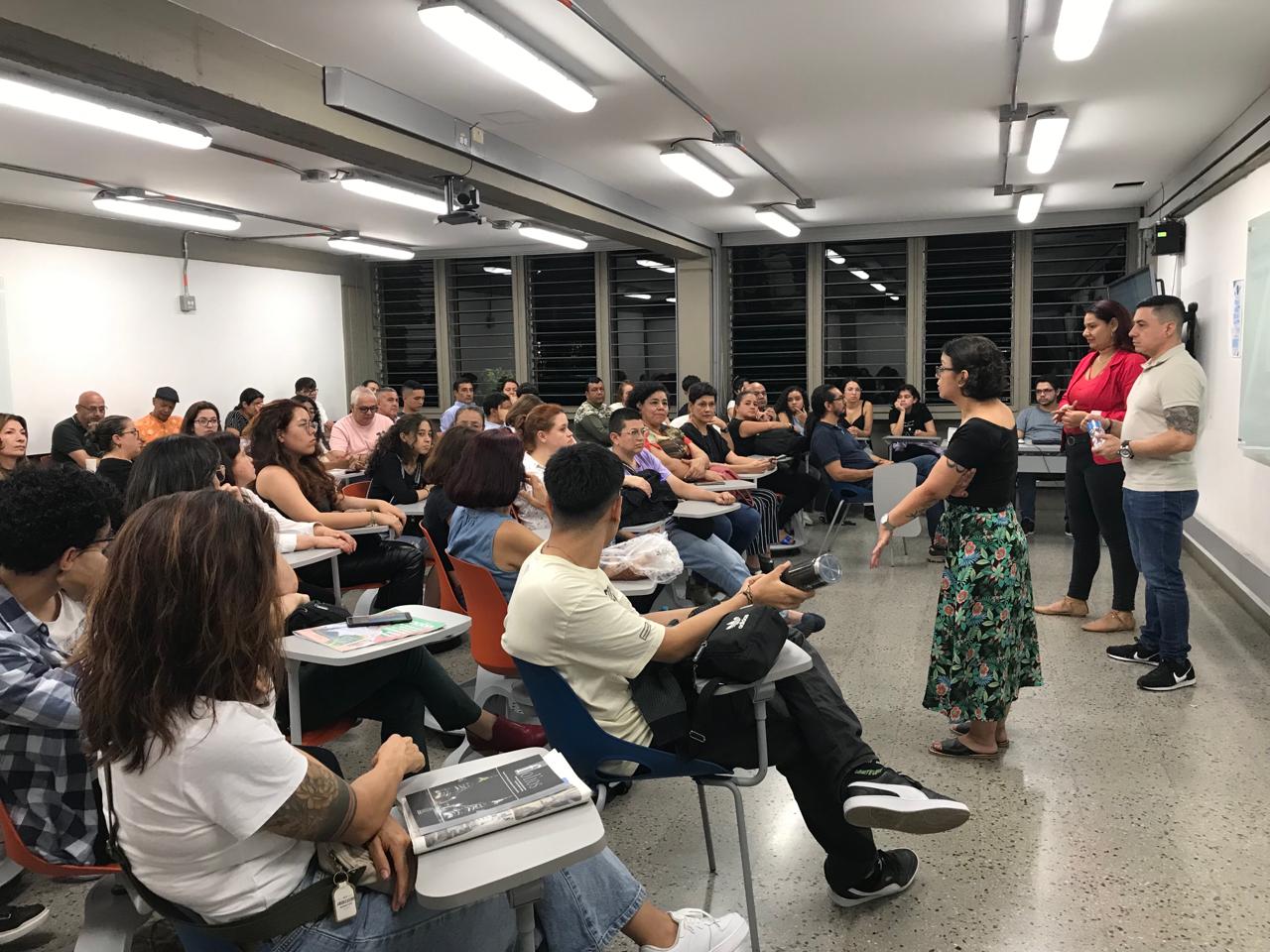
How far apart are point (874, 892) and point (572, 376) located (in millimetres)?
10102

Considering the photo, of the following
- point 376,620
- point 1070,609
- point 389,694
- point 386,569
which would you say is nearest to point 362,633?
point 376,620

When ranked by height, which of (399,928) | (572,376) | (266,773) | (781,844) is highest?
(572,376)

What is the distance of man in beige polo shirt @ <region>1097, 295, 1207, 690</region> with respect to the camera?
3867mm

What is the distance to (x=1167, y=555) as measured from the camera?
391cm

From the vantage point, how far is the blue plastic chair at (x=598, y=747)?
2.08m

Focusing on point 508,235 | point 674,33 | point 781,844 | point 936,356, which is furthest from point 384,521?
point 936,356

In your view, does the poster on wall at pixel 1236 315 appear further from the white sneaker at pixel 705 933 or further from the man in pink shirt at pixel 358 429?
Answer: the man in pink shirt at pixel 358 429

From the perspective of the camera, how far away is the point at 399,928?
144 cm

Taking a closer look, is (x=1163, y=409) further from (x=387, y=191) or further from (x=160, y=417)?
(x=160, y=417)

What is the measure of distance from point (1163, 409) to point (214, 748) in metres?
3.90

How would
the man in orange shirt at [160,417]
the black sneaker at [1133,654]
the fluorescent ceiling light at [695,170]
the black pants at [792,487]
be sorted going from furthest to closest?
the man in orange shirt at [160,417], the black pants at [792,487], the fluorescent ceiling light at [695,170], the black sneaker at [1133,654]

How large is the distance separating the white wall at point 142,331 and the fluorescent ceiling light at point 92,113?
365 centimetres

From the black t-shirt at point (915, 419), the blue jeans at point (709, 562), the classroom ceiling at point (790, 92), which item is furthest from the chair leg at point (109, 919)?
the black t-shirt at point (915, 419)

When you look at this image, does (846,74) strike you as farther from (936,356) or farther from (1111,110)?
(936,356)
